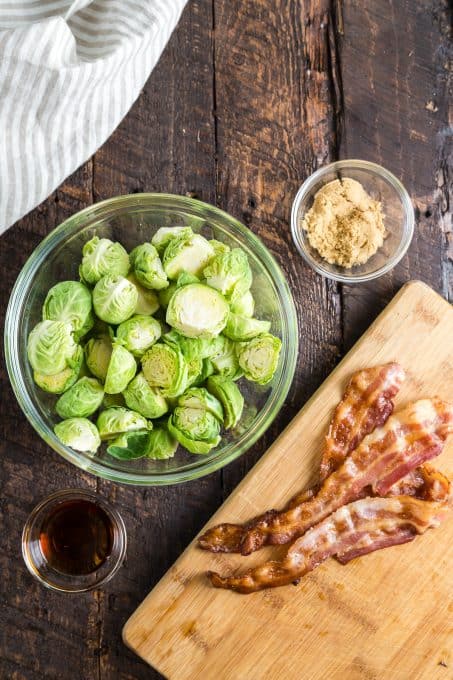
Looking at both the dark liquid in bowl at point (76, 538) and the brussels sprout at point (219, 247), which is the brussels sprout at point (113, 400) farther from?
the brussels sprout at point (219, 247)

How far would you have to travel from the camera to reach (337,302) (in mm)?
2475

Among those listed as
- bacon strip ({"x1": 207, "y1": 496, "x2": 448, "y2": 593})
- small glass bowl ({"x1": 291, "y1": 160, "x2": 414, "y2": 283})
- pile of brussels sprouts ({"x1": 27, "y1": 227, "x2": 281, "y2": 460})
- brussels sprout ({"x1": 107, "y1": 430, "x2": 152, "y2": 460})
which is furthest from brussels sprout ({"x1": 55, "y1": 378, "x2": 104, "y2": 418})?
small glass bowl ({"x1": 291, "y1": 160, "x2": 414, "y2": 283})

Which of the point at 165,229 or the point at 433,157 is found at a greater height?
the point at 433,157

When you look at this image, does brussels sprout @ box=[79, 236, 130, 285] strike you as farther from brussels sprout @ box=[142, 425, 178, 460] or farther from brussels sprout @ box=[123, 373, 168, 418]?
brussels sprout @ box=[142, 425, 178, 460]

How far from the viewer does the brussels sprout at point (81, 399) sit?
2098mm

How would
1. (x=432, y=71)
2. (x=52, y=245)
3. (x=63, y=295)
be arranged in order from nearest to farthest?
(x=63, y=295) → (x=52, y=245) → (x=432, y=71)

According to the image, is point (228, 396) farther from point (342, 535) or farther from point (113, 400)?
point (342, 535)

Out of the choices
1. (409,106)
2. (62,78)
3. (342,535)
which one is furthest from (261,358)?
(409,106)

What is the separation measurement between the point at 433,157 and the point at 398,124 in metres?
0.17

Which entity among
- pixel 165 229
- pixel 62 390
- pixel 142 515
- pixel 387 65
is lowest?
pixel 142 515

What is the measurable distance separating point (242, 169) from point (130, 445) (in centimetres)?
101

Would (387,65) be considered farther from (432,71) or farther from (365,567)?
(365,567)

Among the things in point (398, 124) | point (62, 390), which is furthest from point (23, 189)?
point (398, 124)

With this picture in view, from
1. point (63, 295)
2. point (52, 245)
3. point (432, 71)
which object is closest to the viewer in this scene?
point (63, 295)
